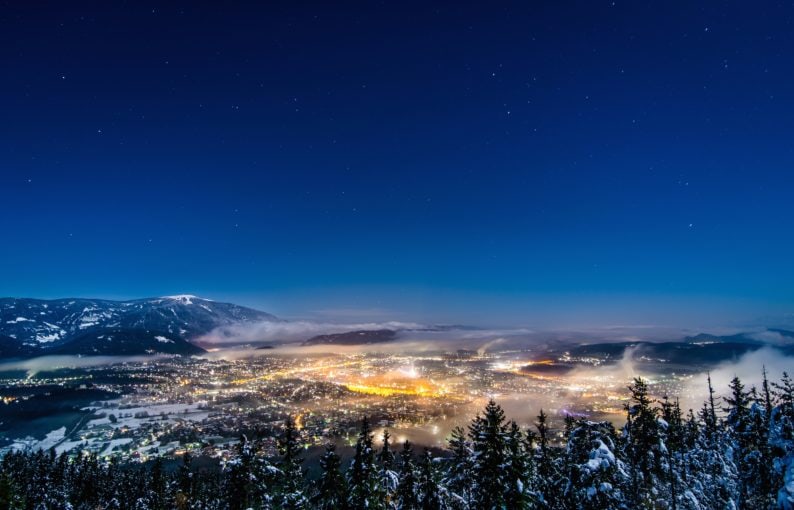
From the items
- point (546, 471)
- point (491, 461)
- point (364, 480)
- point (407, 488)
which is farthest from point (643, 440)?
point (364, 480)

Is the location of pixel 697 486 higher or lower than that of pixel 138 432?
higher

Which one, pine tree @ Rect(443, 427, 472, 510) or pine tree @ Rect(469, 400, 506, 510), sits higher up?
pine tree @ Rect(469, 400, 506, 510)

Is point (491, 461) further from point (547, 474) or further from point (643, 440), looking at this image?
point (643, 440)

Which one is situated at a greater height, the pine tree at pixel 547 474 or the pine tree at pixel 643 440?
the pine tree at pixel 643 440

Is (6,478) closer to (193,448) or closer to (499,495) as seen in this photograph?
(499,495)

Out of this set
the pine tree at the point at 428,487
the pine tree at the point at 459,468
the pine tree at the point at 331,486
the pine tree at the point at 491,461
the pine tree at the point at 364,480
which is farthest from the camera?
the pine tree at the point at 331,486

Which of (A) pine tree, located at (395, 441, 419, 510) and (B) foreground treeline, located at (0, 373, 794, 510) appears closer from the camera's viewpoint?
(B) foreground treeline, located at (0, 373, 794, 510)

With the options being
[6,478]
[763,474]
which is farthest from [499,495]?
[6,478]

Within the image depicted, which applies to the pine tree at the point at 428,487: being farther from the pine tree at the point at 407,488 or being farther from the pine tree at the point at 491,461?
the pine tree at the point at 491,461

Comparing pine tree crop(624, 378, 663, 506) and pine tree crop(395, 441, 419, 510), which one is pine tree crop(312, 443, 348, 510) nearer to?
pine tree crop(395, 441, 419, 510)

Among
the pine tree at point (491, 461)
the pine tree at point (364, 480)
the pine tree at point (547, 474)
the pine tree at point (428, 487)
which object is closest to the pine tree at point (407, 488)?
the pine tree at point (428, 487)

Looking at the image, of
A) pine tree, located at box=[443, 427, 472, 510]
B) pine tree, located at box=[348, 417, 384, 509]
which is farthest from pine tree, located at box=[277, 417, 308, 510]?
pine tree, located at box=[443, 427, 472, 510]
